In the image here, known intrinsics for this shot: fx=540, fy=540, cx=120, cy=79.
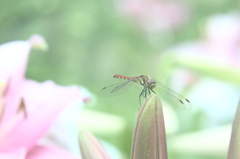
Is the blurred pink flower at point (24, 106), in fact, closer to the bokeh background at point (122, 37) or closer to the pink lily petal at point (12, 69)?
the pink lily petal at point (12, 69)

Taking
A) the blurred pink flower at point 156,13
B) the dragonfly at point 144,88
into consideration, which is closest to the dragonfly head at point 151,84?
the dragonfly at point 144,88

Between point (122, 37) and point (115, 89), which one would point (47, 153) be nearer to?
point (115, 89)

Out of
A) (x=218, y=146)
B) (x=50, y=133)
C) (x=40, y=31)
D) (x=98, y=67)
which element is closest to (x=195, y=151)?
(x=218, y=146)

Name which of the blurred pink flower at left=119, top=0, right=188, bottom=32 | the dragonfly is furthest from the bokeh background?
the dragonfly

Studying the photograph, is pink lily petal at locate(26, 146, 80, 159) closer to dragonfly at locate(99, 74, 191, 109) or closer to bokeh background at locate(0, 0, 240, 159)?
dragonfly at locate(99, 74, 191, 109)

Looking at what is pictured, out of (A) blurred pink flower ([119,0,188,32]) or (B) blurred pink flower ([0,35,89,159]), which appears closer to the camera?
(B) blurred pink flower ([0,35,89,159])

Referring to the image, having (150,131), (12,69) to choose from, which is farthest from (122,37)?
(150,131)

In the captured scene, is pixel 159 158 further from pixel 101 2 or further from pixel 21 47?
pixel 101 2
